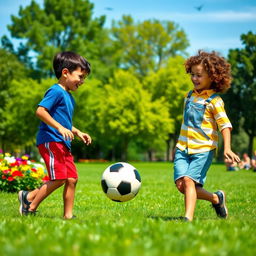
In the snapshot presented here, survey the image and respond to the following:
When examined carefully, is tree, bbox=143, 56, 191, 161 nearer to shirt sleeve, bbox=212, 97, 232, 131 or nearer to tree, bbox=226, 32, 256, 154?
tree, bbox=226, 32, 256, 154

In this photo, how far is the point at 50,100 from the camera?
18.5ft

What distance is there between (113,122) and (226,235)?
133 ft

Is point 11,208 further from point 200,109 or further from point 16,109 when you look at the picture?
point 16,109

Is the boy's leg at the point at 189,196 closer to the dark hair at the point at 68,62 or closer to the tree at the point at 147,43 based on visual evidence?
the dark hair at the point at 68,62

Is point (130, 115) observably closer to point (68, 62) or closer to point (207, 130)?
point (68, 62)

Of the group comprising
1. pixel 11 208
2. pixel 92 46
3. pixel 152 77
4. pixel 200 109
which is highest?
pixel 92 46

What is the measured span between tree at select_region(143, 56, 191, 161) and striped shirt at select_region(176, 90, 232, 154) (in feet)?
143

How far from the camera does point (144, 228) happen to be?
4.22 m

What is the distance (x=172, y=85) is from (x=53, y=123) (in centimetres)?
4516

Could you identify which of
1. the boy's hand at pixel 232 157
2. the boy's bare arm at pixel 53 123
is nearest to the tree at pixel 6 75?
the boy's bare arm at pixel 53 123

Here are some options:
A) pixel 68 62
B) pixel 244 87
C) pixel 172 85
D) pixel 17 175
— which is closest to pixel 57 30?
pixel 172 85

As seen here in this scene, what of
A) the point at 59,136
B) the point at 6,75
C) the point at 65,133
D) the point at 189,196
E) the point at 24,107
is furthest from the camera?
the point at 6,75

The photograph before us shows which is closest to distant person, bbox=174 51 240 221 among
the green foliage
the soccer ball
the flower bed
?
the soccer ball

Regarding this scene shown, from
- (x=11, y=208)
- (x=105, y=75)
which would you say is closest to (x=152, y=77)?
(x=105, y=75)
